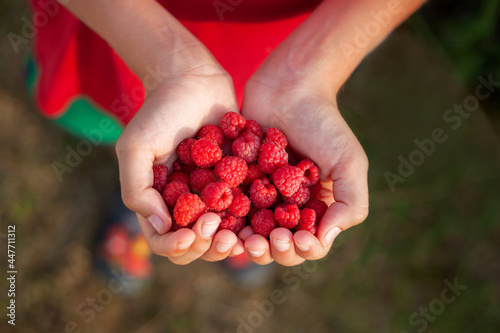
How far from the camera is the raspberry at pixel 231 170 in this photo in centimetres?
171

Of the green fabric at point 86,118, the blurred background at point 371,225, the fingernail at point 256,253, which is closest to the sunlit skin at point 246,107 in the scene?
the fingernail at point 256,253

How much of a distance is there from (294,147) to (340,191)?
0.32 meters

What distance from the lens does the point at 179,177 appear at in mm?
1802

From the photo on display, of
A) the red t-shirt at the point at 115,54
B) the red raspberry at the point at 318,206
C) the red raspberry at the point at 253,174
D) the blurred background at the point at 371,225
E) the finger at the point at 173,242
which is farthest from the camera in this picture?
the blurred background at the point at 371,225

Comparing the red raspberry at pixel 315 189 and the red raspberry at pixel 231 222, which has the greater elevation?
the red raspberry at pixel 315 189

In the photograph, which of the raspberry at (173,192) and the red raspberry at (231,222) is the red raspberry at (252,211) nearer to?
the red raspberry at (231,222)

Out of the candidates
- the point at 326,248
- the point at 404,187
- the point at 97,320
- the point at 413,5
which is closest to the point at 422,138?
the point at 404,187

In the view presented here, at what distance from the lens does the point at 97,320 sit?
2.72 m

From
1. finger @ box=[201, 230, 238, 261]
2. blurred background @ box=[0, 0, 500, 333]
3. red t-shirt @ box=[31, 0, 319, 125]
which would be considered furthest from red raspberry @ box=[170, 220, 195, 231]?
blurred background @ box=[0, 0, 500, 333]

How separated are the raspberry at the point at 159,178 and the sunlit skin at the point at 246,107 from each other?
2.1 inches

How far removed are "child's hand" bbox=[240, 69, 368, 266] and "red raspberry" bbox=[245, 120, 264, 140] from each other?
0.08 meters

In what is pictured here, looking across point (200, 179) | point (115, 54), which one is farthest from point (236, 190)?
point (115, 54)

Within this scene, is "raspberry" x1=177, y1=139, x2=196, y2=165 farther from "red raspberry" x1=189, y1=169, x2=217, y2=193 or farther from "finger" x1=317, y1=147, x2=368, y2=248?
"finger" x1=317, y1=147, x2=368, y2=248

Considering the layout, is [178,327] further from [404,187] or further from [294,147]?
[404,187]
